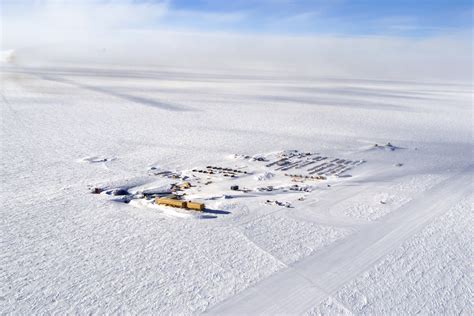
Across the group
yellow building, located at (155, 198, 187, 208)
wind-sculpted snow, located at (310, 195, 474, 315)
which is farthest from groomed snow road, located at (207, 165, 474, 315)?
yellow building, located at (155, 198, 187, 208)

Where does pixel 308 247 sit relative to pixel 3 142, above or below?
below

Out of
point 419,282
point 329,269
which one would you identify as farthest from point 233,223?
point 419,282

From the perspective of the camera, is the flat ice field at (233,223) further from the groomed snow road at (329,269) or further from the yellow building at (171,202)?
the yellow building at (171,202)

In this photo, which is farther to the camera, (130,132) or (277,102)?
(277,102)

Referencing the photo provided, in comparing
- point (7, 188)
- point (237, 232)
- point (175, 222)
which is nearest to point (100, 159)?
point (7, 188)

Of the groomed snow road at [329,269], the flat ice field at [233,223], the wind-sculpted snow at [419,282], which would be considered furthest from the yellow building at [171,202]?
the wind-sculpted snow at [419,282]

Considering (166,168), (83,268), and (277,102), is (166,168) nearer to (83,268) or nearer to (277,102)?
(83,268)

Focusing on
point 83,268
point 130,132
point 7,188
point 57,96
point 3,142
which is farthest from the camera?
point 57,96
